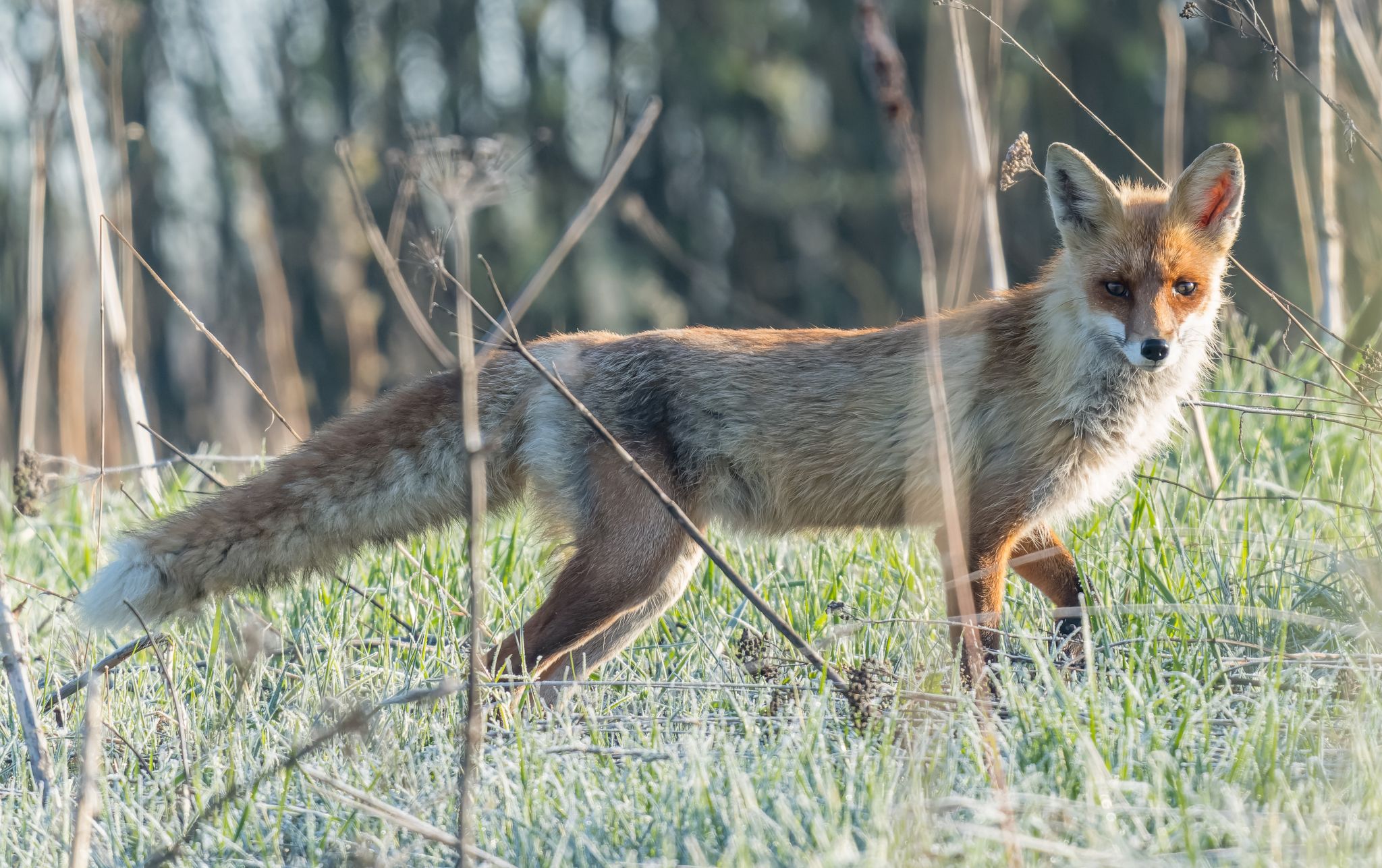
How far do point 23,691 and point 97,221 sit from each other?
8.03ft

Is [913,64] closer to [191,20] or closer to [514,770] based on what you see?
[191,20]

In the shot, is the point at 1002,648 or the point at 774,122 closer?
the point at 1002,648

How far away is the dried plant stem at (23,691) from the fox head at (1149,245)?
3.13 m

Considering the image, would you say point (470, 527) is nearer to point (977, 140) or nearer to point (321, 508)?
point (321, 508)

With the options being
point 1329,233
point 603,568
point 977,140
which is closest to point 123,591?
point 603,568

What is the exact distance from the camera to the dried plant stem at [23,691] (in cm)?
278

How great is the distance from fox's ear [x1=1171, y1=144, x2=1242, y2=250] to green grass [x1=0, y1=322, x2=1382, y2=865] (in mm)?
970

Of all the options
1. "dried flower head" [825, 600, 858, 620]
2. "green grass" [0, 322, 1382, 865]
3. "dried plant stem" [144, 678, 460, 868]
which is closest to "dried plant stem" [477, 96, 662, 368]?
"dried plant stem" [144, 678, 460, 868]

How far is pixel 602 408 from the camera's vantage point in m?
3.92

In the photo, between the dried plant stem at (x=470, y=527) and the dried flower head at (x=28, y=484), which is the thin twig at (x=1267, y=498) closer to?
the dried plant stem at (x=470, y=527)

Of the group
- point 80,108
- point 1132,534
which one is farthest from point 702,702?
point 80,108

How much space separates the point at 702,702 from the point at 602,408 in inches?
43.1

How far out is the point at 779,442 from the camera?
400 cm

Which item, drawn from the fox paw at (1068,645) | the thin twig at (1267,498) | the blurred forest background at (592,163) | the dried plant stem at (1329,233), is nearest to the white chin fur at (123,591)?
the fox paw at (1068,645)
